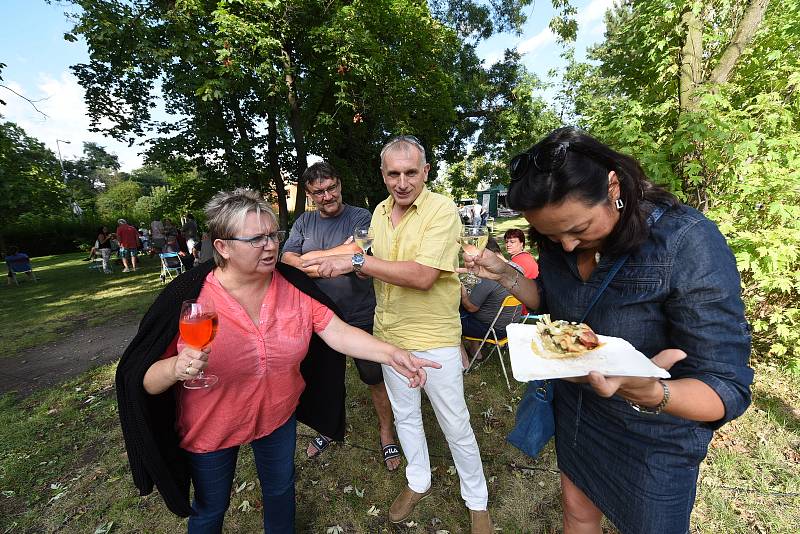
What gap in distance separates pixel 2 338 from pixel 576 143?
11.0 meters

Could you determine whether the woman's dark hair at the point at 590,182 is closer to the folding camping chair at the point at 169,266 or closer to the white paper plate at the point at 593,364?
the white paper plate at the point at 593,364

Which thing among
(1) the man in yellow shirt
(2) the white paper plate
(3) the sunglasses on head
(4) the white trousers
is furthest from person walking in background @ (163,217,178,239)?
(2) the white paper plate

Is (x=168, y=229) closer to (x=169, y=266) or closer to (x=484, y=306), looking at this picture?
(x=169, y=266)

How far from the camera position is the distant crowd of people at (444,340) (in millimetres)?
1165

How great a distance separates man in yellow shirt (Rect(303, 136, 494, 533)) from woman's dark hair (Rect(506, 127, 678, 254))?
85 centimetres

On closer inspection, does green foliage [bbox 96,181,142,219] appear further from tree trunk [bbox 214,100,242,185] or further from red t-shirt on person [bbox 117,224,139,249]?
tree trunk [bbox 214,100,242,185]

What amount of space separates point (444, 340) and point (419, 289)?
0.40 m

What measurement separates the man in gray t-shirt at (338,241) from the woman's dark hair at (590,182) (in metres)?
1.89

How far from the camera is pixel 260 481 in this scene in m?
2.08

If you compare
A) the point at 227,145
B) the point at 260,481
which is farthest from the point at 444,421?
the point at 227,145

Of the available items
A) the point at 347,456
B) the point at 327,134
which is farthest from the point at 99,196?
the point at 347,456

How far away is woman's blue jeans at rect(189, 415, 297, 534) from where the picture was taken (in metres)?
1.90

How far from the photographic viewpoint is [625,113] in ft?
13.5

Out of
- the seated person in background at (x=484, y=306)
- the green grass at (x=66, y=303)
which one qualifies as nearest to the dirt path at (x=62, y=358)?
the green grass at (x=66, y=303)
